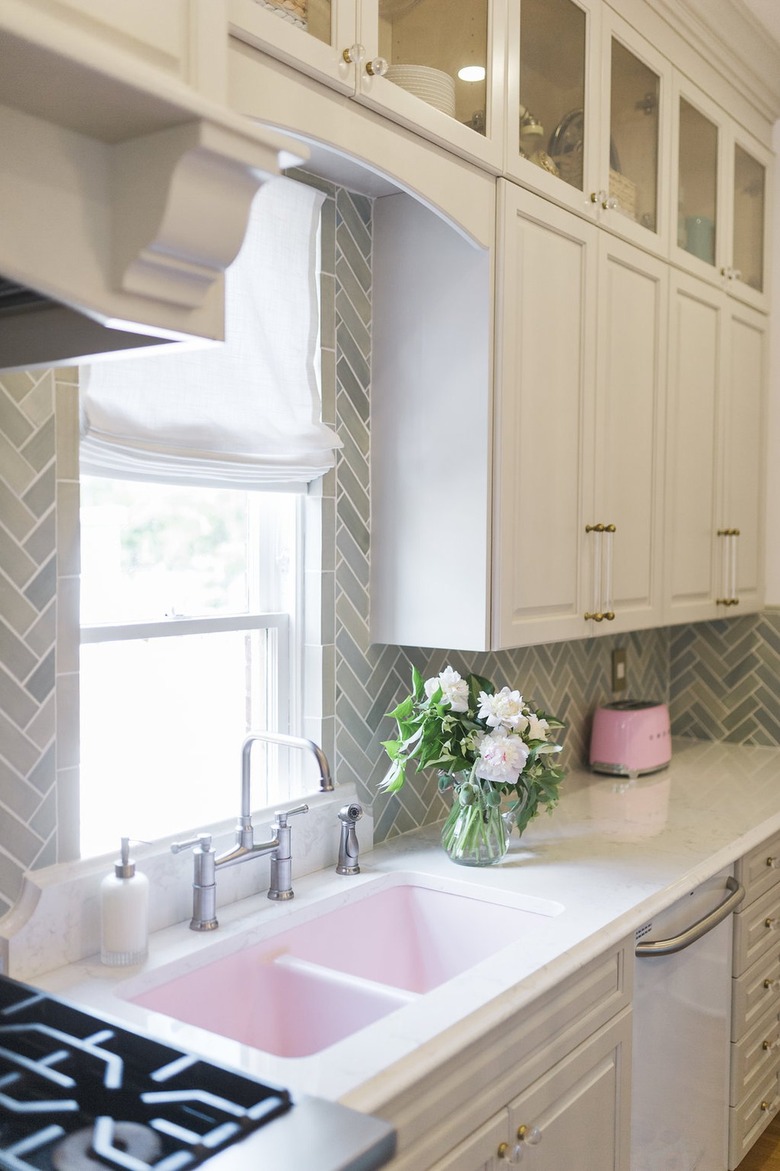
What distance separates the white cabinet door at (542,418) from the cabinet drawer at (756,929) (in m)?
0.78

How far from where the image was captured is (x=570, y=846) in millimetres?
2193

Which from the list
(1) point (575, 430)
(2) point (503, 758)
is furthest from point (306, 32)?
(2) point (503, 758)

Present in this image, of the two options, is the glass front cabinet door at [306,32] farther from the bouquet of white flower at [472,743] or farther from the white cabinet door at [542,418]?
the bouquet of white flower at [472,743]

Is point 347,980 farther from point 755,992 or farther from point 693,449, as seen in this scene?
point 693,449

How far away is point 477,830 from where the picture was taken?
2.02 meters

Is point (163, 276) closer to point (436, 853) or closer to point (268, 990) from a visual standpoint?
point (268, 990)

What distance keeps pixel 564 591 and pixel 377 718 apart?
1.60ft

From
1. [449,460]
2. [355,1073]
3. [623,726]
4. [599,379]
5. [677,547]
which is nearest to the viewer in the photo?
[355,1073]

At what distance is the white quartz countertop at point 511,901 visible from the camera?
129cm

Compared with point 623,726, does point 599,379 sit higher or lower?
higher

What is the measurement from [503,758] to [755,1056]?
119cm

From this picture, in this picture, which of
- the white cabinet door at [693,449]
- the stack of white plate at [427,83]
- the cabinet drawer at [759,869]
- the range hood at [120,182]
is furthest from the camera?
the white cabinet door at [693,449]

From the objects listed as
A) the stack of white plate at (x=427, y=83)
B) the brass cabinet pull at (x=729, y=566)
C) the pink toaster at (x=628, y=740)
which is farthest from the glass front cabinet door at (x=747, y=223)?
the stack of white plate at (x=427, y=83)

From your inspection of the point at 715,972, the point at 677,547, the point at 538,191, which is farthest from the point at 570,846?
the point at 538,191
